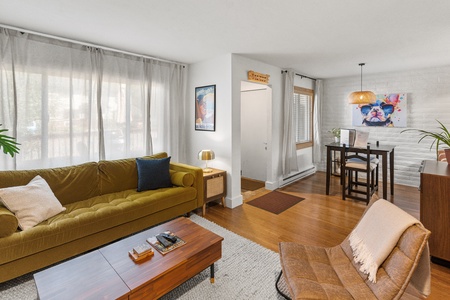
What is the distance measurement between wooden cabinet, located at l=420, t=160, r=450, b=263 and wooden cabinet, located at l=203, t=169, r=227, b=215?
8.14ft

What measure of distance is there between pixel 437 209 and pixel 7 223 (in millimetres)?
3894

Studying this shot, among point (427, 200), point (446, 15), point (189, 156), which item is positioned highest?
point (446, 15)

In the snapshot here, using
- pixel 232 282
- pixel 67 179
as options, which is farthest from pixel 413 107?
pixel 67 179

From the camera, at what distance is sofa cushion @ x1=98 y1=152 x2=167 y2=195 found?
122 inches

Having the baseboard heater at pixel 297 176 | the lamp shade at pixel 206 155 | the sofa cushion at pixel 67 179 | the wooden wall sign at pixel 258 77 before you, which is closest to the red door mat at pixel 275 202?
the baseboard heater at pixel 297 176

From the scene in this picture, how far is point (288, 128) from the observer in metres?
4.96

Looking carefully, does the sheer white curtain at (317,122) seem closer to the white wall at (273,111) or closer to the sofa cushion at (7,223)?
the white wall at (273,111)

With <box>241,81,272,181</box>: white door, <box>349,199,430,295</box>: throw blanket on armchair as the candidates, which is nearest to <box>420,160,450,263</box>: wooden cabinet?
<box>349,199,430,295</box>: throw blanket on armchair

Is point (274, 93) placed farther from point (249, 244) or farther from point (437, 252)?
point (437, 252)

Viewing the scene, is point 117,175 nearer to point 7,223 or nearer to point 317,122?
point 7,223

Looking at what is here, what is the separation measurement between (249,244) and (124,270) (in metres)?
1.46

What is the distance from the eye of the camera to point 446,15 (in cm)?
236

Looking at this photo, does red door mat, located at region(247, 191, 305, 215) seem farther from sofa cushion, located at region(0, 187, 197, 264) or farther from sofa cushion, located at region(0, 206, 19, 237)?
sofa cushion, located at region(0, 206, 19, 237)

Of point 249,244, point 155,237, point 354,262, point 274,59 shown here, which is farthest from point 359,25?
point 155,237
